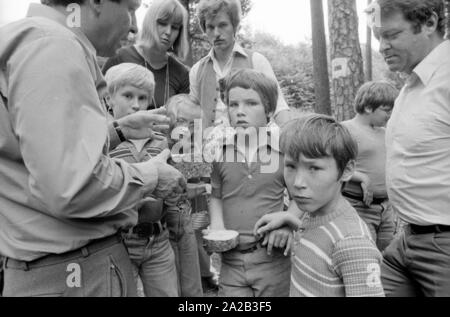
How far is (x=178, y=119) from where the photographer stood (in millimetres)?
3279

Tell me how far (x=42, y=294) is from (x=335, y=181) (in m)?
1.41

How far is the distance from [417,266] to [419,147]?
698 millimetres

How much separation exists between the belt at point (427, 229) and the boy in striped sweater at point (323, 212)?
66 centimetres

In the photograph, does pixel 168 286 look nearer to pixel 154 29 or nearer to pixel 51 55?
pixel 51 55

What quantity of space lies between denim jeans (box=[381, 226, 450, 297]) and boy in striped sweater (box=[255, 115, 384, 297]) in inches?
26.8

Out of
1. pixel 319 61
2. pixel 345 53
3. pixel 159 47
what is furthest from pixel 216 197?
pixel 319 61

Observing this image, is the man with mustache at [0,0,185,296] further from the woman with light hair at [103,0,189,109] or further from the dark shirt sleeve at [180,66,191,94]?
the dark shirt sleeve at [180,66,191,94]

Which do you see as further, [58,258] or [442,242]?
[442,242]

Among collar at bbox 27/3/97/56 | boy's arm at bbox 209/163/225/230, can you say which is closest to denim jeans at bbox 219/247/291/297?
boy's arm at bbox 209/163/225/230

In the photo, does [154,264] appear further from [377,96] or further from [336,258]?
[377,96]

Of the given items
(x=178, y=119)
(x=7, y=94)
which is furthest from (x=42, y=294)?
(x=178, y=119)

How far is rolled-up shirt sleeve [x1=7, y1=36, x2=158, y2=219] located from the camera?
1534 millimetres

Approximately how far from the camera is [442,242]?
2445 mm

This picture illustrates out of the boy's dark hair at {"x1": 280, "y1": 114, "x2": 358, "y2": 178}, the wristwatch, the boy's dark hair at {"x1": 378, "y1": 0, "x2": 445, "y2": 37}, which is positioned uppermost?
the boy's dark hair at {"x1": 378, "y1": 0, "x2": 445, "y2": 37}
